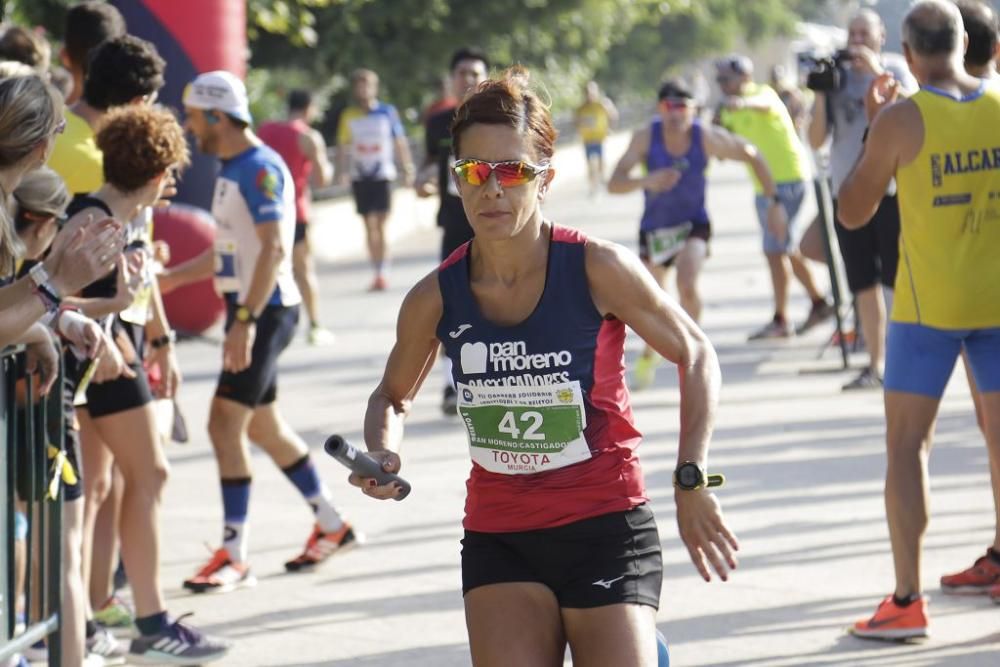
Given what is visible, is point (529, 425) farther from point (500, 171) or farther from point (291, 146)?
point (291, 146)

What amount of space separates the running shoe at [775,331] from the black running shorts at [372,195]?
527cm

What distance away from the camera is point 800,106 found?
22.3 meters

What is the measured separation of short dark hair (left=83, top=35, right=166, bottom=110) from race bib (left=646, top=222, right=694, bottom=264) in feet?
17.1

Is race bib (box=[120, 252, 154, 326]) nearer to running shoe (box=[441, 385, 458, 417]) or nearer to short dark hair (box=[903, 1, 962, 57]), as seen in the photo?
short dark hair (box=[903, 1, 962, 57])

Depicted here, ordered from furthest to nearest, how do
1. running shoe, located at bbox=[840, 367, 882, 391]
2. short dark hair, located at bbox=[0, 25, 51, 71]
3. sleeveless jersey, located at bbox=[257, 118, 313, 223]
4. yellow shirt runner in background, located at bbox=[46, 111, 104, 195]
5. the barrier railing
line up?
sleeveless jersey, located at bbox=[257, 118, 313, 223], running shoe, located at bbox=[840, 367, 882, 391], short dark hair, located at bbox=[0, 25, 51, 71], yellow shirt runner in background, located at bbox=[46, 111, 104, 195], the barrier railing

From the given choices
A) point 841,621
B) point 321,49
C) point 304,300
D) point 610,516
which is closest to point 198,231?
point 304,300

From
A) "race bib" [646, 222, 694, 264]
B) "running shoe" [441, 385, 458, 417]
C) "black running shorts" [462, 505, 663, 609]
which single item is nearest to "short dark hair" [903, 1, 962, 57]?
"black running shorts" [462, 505, 663, 609]

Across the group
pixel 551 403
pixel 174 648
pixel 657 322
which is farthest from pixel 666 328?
pixel 174 648

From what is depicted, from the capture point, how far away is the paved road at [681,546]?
615cm

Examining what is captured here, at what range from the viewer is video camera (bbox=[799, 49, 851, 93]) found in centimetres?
930

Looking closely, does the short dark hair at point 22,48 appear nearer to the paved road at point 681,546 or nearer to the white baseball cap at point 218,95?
the white baseball cap at point 218,95

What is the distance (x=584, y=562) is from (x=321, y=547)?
3464 millimetres

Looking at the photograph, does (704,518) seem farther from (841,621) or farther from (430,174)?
(430,174)

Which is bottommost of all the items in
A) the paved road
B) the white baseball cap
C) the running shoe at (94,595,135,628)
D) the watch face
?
the paved road
